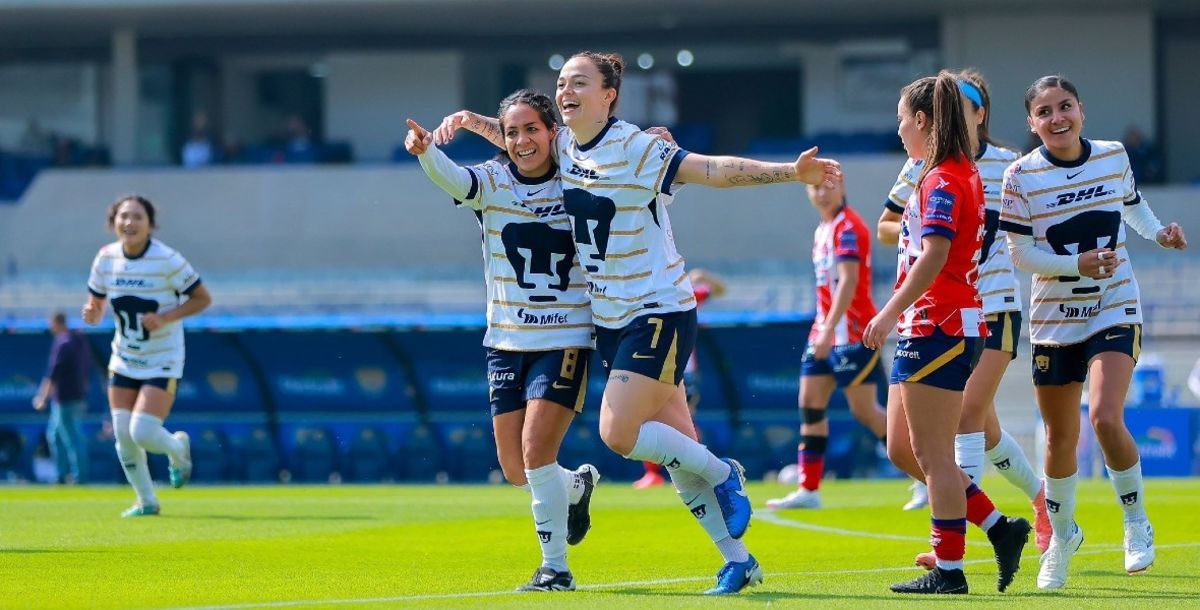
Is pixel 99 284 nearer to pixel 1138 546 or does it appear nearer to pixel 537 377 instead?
pixel 537 377

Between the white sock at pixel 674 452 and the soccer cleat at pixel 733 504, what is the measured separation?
0.04m

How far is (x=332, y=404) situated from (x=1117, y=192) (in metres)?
14.3

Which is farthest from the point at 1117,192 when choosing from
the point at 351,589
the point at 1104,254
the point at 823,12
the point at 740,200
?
the point at 823,12

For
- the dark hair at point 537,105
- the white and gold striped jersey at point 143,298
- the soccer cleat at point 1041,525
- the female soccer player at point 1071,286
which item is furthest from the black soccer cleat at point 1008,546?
the white and gold striped jersey at point 143,298

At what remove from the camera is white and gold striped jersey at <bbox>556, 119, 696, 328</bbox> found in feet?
22.7

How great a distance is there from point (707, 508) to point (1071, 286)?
1.91 m

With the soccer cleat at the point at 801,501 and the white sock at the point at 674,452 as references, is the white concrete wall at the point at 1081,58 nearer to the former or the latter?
the soccer cleat at the point at 801,501

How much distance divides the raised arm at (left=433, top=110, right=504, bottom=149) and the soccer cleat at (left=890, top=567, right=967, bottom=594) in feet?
8.29

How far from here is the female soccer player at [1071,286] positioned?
24.4 feet

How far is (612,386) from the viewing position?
6891 millimetres

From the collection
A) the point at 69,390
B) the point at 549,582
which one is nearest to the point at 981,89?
the point at 549,582

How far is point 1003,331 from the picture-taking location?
27.5 feet

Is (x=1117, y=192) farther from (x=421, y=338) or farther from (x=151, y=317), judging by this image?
(x=421, y=338)

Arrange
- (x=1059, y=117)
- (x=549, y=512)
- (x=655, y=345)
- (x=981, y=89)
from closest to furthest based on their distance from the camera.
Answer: (x=655, y=345) → (x=549, y=512) → (x=1059, y=117) → (x=981, y=89)
